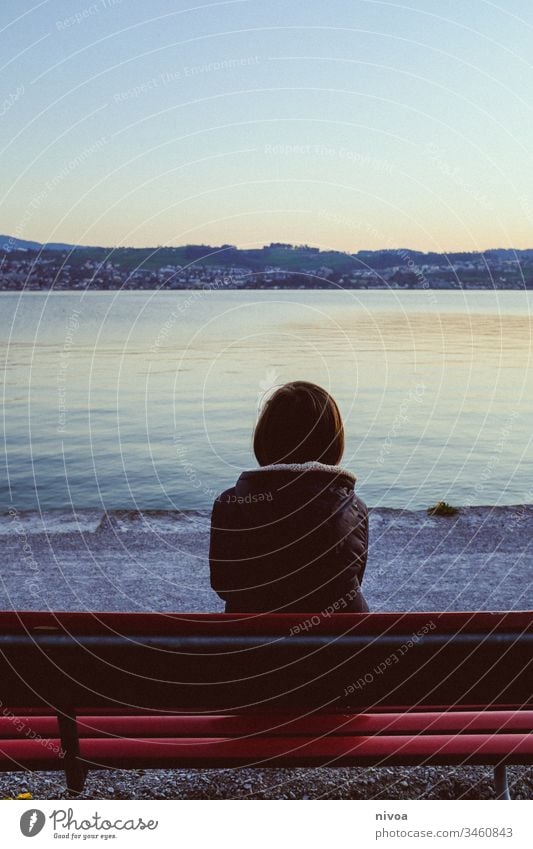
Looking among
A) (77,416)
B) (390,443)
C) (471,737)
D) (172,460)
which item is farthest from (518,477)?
(471,737)

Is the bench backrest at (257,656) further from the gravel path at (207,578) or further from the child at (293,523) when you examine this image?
the gravel path at (207,578)

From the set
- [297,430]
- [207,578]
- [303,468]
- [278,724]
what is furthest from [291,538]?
[207,578]

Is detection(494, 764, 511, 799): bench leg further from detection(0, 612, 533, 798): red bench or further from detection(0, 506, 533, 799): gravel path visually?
detection(0, 612, 533, 798): red bench

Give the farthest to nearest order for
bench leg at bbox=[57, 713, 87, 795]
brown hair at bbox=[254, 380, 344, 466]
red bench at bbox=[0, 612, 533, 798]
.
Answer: brown hair at bbox=[254, 380, 344, 466] < bench leg at bbox=[57, 713, 87, 795] < red bench at bbox=[0, 612, 533, 798]

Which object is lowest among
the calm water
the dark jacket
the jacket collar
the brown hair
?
the calm water

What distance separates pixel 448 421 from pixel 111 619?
2185 cm

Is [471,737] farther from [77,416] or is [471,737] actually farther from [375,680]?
[77,416]

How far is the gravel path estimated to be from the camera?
11.2 feet

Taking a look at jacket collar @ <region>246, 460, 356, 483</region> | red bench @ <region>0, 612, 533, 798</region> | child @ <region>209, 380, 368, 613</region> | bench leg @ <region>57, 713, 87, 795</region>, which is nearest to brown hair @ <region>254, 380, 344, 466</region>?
child @ <region>209, 380, 368, 613</region>

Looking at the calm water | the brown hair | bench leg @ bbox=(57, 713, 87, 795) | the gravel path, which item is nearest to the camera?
bench leg @ bbox=(57, 713, 87, 795)

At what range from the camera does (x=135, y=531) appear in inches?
311

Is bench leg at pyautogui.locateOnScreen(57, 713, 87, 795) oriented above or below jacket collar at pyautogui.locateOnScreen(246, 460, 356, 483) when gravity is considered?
below

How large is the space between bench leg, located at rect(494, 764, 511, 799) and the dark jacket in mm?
951

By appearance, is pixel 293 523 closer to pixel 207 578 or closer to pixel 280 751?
pixel 280 751
